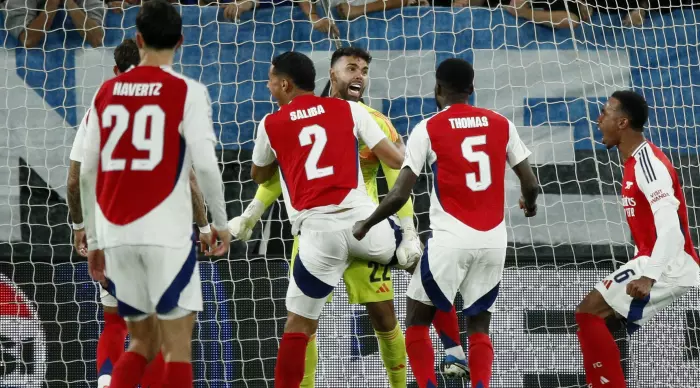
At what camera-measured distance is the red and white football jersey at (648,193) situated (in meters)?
6.12

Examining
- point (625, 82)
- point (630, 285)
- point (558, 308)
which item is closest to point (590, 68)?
point (625, 82)

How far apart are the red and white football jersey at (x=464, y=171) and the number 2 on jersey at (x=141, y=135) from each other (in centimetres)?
154

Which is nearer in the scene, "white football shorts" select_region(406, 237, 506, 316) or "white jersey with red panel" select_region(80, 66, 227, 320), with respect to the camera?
"white jersey with red panel" select_region(80, 66, 227, 320)

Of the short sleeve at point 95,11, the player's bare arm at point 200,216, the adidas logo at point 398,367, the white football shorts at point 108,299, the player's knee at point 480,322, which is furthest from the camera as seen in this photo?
the short sleeve at point 95,11

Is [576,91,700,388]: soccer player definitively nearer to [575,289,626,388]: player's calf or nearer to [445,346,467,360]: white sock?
[575,289,626,388]: player's calf

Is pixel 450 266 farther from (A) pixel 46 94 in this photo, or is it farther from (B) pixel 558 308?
(A) pixel 46 94

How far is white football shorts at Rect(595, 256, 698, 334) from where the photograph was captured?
628 cm

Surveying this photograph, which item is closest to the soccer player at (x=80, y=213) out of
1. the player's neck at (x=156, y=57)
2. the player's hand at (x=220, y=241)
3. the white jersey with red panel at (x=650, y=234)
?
the player's hand at (x=220, y=241)

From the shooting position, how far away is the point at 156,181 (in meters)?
4.42

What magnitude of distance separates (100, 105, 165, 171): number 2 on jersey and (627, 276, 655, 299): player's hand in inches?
115

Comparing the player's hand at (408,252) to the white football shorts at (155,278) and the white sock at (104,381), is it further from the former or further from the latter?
the white sock at (104,381)

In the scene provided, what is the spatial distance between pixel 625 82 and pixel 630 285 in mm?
2770

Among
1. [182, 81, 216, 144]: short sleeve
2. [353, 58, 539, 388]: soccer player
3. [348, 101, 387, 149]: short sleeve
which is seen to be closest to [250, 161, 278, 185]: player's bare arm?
[348, 101, 387, 149]: short sleeve

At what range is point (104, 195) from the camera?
4.49 metres
